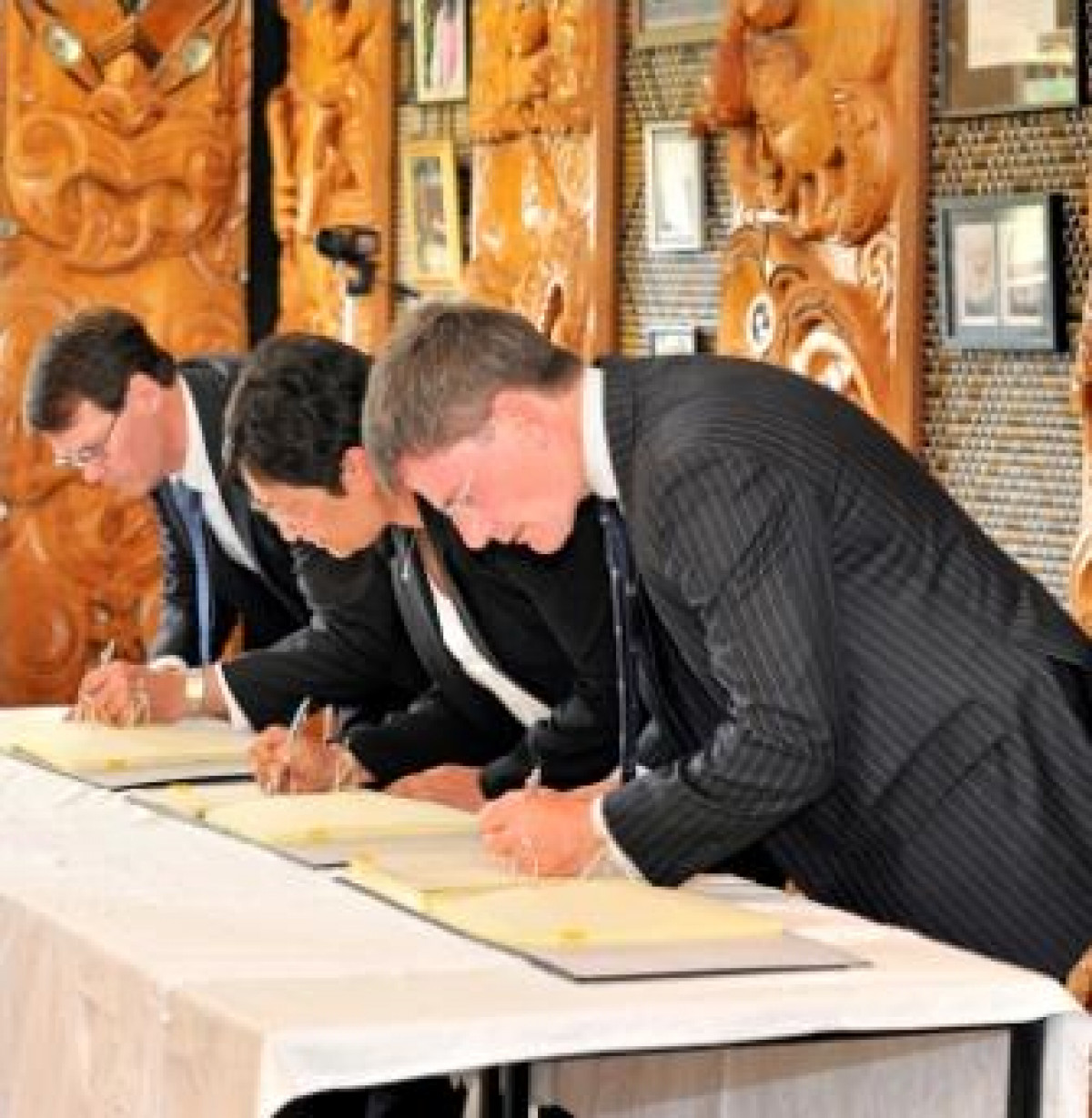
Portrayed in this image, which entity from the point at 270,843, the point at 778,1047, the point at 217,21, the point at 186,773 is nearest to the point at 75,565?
the point at 217,21

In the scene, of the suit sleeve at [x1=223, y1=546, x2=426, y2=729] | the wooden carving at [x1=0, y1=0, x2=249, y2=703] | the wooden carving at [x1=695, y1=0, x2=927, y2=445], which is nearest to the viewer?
the suit sleeve at [x1=223, y1=546, x2=426, y2=729]

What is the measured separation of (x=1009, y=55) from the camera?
219 inches

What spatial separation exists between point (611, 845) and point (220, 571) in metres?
2.06

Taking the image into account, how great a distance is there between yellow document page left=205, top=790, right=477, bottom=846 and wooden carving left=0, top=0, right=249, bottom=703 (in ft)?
14.8

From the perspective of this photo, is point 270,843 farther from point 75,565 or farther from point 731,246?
point 75,565

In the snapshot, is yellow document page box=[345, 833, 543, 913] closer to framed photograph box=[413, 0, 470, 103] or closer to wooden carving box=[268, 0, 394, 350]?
framed photograph box=[413, 0, 470, 103]

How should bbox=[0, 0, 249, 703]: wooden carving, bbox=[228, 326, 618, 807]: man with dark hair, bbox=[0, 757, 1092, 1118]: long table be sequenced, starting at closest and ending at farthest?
1. bbox=[0, 757, 1092, 1118]: long table
2. bbox=[228, 326, 618, 807]: man with dark hair
3. bbox=[0, 0, 249, 703]: wooden carving

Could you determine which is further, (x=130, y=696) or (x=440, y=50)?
(x=440, y=50)

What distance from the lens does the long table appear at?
3006 mm

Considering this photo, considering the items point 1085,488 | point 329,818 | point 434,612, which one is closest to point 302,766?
point 434,612

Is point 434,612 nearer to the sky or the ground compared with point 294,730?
nearer to the sky

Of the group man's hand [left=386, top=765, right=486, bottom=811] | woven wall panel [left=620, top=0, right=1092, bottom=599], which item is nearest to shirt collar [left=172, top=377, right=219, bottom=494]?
man's hand [left=386, top=765, right=486, bottom=811]

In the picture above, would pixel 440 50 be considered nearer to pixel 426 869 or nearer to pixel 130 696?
pixel 130 696

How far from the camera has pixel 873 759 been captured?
3.68m
